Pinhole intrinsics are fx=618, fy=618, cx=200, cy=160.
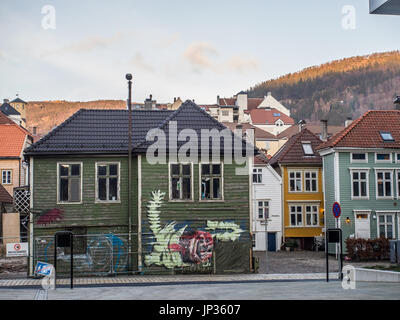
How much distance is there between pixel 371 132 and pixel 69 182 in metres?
23.0

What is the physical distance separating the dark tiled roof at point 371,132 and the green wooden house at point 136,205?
1512 cm

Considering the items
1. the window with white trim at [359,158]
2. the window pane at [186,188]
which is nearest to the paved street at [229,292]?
the window pane at [186,188]

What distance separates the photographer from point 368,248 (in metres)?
38.8

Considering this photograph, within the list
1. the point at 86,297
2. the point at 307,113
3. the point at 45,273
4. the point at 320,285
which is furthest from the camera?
the point at 307,113

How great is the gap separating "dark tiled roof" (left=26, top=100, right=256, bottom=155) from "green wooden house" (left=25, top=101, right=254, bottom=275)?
7 cm

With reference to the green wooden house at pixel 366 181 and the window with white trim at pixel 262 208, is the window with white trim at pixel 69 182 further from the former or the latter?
the window with white trim at pixel 262 208

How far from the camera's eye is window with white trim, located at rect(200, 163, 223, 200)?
1159 inches

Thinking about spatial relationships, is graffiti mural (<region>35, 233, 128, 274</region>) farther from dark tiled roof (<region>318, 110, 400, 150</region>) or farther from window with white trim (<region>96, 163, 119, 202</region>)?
dark tiled roof (<region>318, 110, 400, 150</region>)

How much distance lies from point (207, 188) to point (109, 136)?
5495 millimetres

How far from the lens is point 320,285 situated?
21.7 meters

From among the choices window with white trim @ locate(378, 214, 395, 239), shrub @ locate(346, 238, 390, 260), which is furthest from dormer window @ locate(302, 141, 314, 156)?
shrub @ locate(346, 238, 390, 260)

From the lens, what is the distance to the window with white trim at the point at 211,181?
2944 cm
